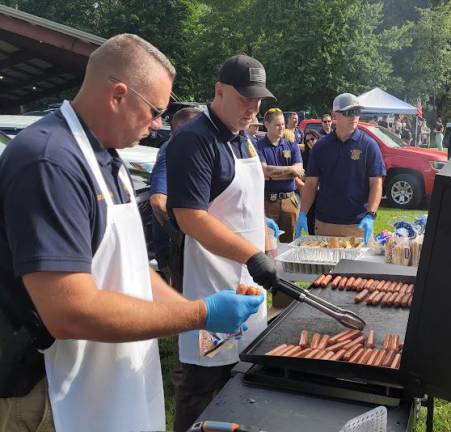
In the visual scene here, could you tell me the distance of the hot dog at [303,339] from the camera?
2008 mm

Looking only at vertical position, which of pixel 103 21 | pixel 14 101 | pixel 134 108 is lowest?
pixel 14 101

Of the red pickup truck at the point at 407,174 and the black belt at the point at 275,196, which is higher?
the black belt at the point at 275,196

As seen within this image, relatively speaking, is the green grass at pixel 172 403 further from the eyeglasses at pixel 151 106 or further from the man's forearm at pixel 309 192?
the eyeglasses at pixel 151 106

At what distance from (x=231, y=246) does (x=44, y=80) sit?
43.9ft

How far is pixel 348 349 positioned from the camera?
1927 millimetres

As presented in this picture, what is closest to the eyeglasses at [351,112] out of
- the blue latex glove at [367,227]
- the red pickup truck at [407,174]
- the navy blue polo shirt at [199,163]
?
the blue latex glove at [367,227]

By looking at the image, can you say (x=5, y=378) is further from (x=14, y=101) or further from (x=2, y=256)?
(x=14, y=101)

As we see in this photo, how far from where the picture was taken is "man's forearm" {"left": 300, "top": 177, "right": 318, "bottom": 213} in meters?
4.90

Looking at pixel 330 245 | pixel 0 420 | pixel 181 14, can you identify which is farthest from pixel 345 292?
pixel 181 14

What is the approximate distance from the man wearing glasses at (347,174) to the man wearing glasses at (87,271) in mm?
3068

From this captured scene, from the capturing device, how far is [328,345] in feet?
6.61

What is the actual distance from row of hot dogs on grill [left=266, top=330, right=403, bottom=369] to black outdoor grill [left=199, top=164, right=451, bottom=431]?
0.21 ft

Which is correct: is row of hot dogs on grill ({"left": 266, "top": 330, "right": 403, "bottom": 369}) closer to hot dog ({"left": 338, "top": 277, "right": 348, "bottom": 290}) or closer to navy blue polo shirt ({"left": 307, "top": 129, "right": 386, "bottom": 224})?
hot dog ({"left": 338, "top": 277, "right": 348, "bottom": 290})

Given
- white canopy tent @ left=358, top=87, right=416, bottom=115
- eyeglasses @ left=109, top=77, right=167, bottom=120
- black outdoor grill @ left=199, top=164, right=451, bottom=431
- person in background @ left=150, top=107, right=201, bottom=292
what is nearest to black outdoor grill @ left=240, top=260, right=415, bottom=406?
black outdoor grill @ left=199, top=164, right=451, bottom=431
